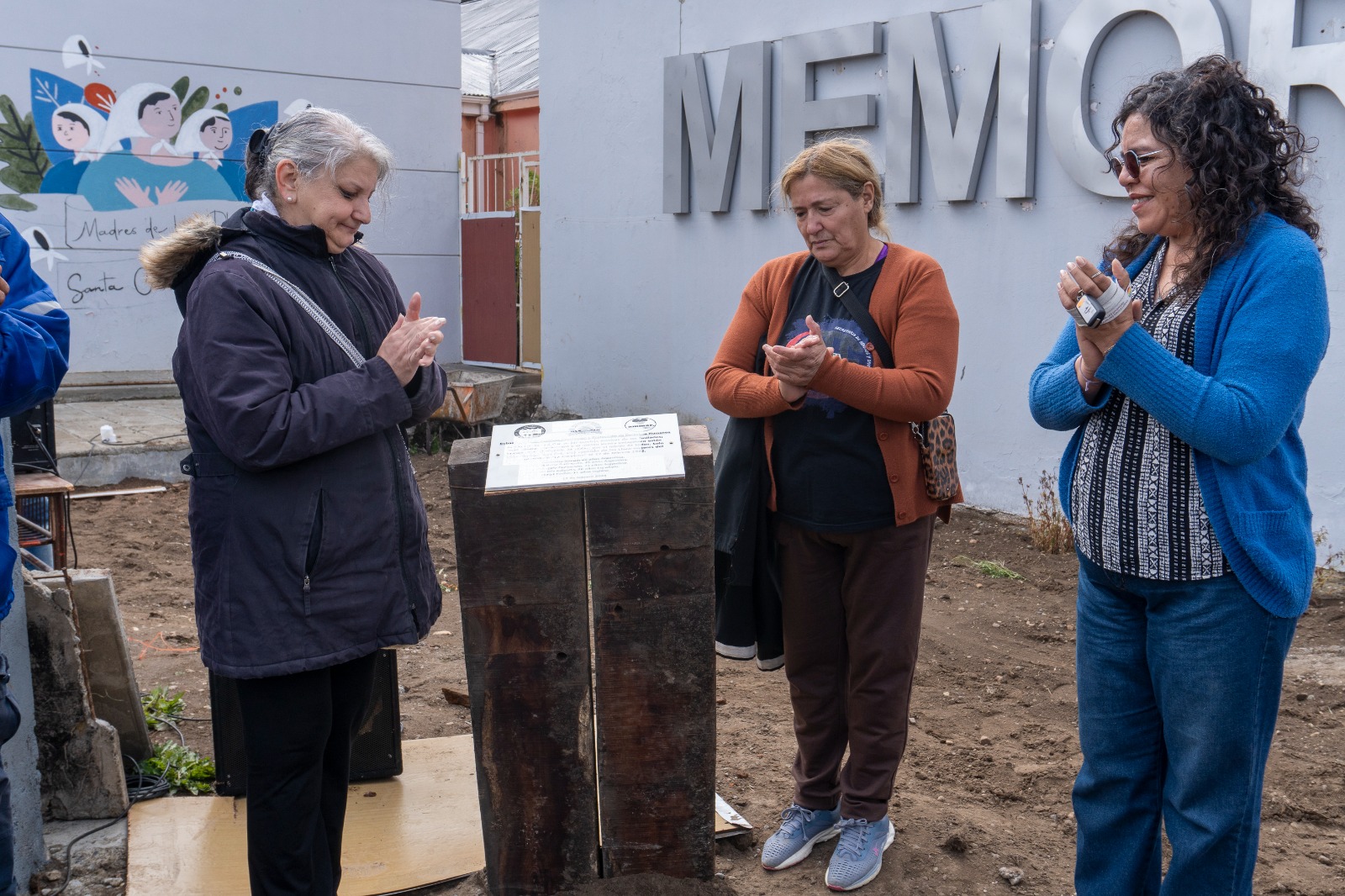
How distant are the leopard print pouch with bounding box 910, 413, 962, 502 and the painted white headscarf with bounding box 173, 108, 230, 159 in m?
10.4

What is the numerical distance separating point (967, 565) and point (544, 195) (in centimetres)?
614

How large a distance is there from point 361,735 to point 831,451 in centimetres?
177

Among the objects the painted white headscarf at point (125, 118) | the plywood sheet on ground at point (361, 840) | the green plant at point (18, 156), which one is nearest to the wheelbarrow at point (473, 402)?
the painted white headscarf at point (125, 118)

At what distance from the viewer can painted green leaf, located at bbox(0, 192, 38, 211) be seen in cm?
1063

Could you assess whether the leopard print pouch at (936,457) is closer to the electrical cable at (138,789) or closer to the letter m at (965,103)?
the electrical cable at (138,789)

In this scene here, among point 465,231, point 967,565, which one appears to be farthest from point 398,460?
point 465,231

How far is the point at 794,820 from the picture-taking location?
10.7ft

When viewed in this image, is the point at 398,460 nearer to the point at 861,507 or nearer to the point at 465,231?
the point at 861,507

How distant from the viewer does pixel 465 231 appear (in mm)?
13336

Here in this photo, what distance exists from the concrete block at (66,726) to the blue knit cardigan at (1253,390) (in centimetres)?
290

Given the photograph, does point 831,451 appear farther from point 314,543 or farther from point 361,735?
point 361,735

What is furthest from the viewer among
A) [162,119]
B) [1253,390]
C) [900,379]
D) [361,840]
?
[162,119]

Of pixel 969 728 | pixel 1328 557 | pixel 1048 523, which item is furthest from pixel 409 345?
pixel 1328 557

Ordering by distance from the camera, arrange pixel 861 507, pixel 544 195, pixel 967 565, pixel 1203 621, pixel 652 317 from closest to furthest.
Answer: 1. pixel 1203 621
2. pixel 861 507
3. pixel 967 565
4. pixel 652 317
5. pixel 544 195
